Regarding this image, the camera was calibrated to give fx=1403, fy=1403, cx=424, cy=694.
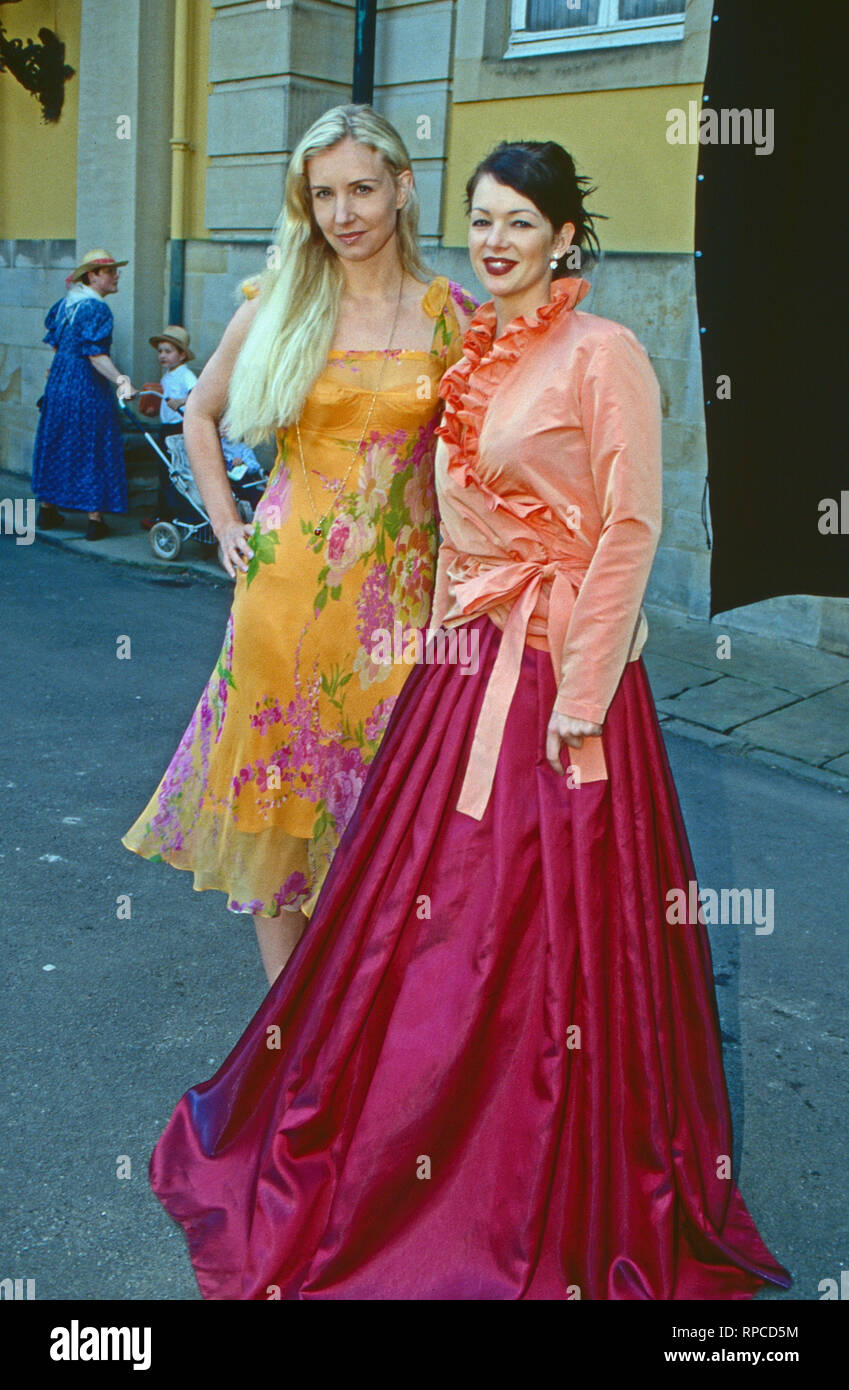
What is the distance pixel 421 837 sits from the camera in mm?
2705

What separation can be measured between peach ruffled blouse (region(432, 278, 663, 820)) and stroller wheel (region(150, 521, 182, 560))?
7236 millimetres

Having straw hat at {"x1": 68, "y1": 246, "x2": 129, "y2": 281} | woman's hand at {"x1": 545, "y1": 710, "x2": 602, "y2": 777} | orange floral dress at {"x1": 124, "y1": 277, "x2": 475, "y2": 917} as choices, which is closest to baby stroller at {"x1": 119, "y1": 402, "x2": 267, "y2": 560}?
straw hat at {"x1": 68, "y1": 246, "x2": 129, "y2": 281}

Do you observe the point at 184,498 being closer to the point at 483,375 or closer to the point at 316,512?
the point at 316,512

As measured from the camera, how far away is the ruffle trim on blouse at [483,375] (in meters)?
2.64

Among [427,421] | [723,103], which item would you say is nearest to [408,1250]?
[427,421]

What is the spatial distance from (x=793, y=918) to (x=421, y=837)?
2.35m

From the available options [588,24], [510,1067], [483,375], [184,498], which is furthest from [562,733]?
[588,24]

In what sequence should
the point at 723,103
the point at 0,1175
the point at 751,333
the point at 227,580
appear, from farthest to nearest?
the point at 227,580
the point at 751,333
the point at 723,103
the point at 0,1175

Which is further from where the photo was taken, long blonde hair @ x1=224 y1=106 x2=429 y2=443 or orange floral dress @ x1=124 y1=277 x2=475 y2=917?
orange floral dress @ x1=124 y1=277 x2=475 y2=917

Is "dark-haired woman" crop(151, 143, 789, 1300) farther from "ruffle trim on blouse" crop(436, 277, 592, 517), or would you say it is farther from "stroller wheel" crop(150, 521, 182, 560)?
"stroller wheel" crop(150, 521, 182, 560)

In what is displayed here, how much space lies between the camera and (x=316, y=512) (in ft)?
10.7

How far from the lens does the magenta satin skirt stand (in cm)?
254

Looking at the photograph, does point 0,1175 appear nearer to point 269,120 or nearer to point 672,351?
point 672,351

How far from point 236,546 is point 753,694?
4.40 metres
